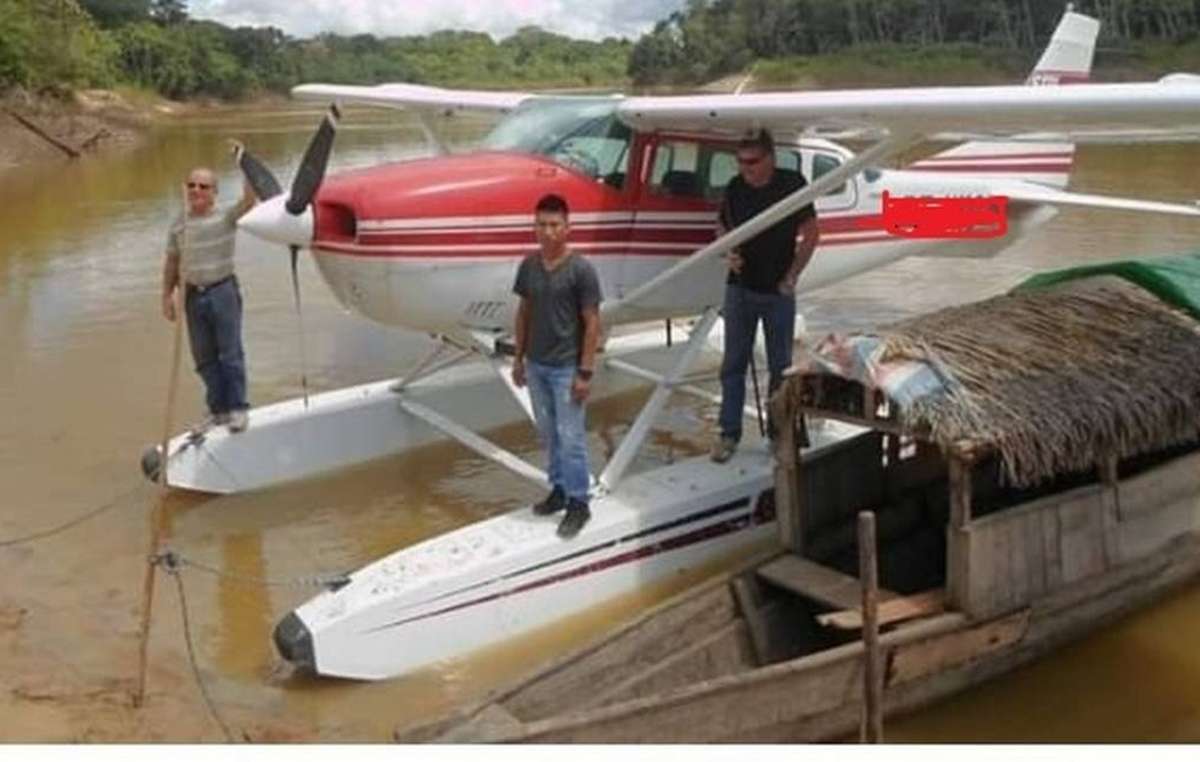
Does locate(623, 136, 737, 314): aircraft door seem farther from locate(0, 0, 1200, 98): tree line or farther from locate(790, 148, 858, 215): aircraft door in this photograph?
locate(0, 0, 1200, 98): tree line

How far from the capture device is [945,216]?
28.9 ft

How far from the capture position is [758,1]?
99.6m

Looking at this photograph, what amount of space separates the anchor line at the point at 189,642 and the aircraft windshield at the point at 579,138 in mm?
2751

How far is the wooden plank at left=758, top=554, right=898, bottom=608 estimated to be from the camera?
4945 millimetres

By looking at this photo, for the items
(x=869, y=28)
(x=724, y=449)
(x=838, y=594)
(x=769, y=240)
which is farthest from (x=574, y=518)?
(x=869, y=28)

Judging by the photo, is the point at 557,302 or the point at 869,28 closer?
the point at 557,302

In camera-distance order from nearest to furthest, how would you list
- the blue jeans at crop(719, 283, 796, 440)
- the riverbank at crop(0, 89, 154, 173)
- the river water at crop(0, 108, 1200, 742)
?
the river water at crop(0, 108, 1200, 742)
the blue jeans at crop(719, 283, 796, 440)
the riverbank at crop(0, 89, 154, 173)

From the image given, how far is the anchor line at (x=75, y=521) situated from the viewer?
6.82 m

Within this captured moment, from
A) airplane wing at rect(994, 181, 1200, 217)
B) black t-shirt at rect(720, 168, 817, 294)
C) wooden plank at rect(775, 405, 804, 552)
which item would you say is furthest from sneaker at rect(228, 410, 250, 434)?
airplane wing at rect(994, 181, 1200, 217)

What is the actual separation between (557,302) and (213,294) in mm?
2382

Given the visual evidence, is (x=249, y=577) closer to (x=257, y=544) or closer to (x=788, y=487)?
(x=257, y=544)

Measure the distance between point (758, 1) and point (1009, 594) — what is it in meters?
99.9

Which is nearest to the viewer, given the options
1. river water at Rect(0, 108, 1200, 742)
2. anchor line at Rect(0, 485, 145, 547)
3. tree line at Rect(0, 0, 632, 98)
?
river water at Rect(0, 108, 1200, 742)

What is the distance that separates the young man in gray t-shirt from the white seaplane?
20cm
